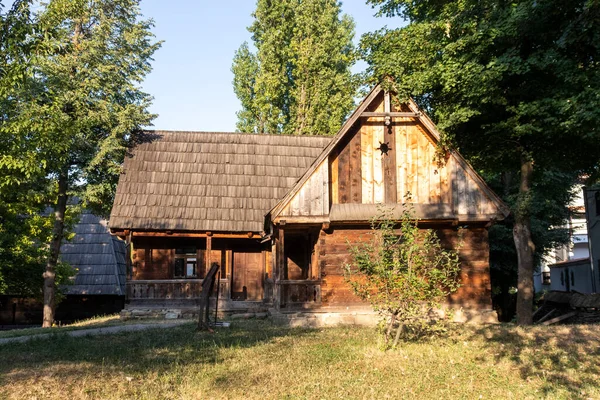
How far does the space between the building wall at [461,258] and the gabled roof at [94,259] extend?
1597 cm

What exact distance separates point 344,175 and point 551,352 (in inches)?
353

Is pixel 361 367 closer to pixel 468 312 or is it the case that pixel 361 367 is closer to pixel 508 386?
pixel 508 386

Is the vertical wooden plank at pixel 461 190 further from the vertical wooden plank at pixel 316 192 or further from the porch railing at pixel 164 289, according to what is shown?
the porch railing at pixel 164 289

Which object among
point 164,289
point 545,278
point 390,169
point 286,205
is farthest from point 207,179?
point 545,278

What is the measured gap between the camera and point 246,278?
24547mm

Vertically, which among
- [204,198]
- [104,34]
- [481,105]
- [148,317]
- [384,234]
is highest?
[104,34]

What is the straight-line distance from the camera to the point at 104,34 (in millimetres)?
23547

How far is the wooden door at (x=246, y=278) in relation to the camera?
24.5 m

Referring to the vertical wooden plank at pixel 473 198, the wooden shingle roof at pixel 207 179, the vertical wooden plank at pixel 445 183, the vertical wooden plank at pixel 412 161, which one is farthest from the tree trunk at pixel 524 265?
the wooden shingle roof at pixel 207 179

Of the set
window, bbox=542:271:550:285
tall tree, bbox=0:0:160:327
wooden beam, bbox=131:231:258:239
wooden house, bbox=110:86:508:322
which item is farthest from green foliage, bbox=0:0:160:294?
window, bbox=542:271:550:285

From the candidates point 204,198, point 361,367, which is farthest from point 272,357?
point 204,198

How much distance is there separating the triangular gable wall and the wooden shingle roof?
5.20 m

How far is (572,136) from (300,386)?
12630mm

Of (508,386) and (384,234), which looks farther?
(384,234)
